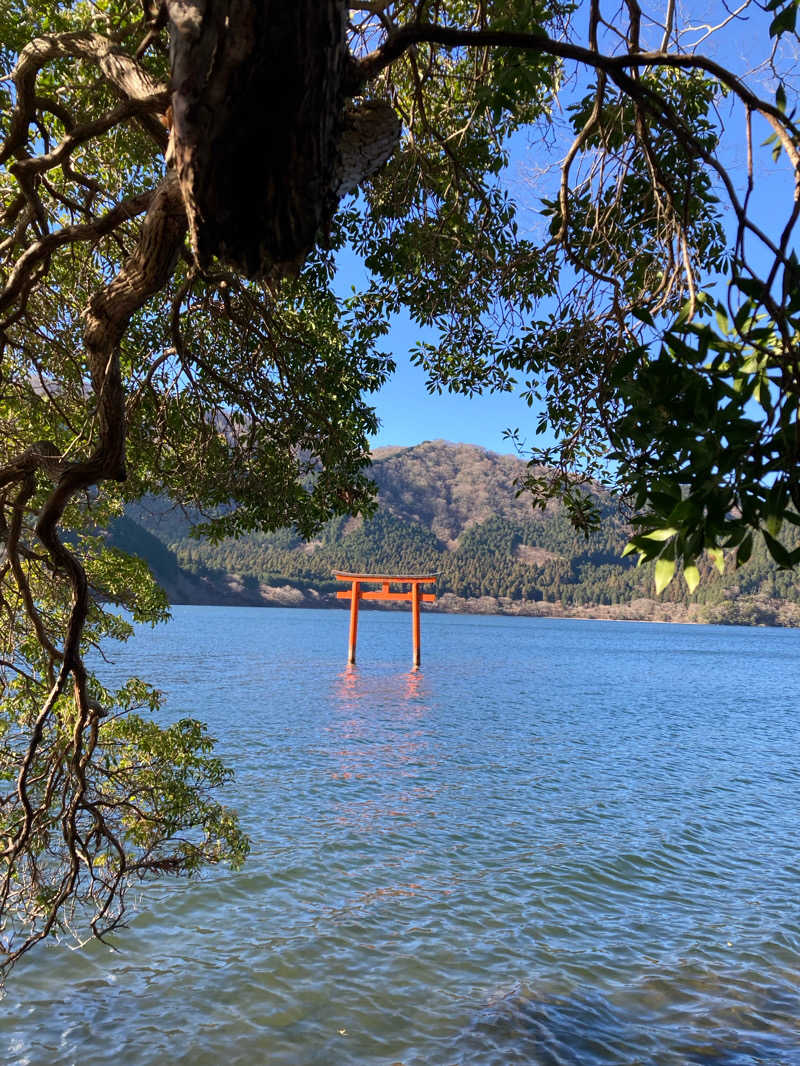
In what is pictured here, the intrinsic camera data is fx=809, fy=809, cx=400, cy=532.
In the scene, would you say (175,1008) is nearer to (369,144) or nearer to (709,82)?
(369,144)

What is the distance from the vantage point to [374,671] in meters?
41.4

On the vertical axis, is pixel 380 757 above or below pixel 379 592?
below

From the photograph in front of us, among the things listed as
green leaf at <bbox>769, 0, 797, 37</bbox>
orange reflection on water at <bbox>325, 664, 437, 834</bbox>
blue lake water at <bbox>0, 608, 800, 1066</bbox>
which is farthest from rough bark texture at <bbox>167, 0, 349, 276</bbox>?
orange reflection on water at <bbox>325, 664, 437, 834</bbox>

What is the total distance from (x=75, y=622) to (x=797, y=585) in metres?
180

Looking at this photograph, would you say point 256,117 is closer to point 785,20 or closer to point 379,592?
point 785,20

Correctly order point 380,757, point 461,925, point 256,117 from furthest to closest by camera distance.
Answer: point 380,757
point 461,925
point 256,117

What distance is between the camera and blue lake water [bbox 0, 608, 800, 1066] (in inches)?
238

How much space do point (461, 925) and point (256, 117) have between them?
8.27 m

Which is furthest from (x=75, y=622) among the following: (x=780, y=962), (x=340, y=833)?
(x=340, y=833)

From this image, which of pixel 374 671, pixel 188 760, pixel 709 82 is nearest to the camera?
pixel 709 82

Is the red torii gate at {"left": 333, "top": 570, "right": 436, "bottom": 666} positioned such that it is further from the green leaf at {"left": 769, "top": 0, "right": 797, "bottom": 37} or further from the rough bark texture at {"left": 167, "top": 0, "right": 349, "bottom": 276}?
the rough bark texture at {"left": 167, "top": 0, "right": 349, "bottom": 276}

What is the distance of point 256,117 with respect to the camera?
1.87 metres

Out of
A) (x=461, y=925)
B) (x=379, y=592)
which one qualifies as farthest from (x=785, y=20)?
(x=379, y=592)

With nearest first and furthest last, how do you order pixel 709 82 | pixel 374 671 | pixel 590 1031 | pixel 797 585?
1. pixel 709 82
2. pixel 590 1031
3. pixel 374 671
4. pixel 797 585
